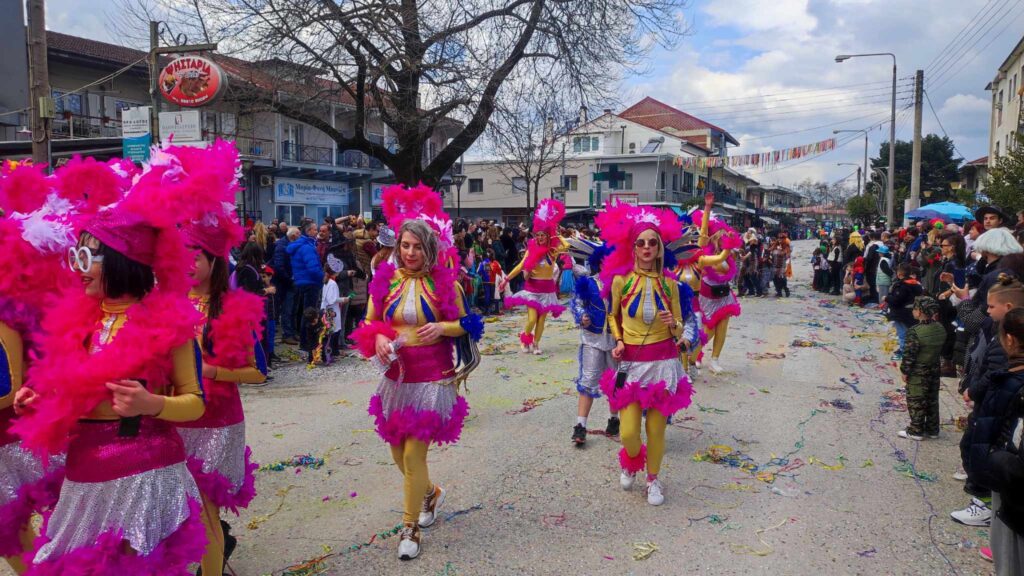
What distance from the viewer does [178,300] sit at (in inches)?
93.5

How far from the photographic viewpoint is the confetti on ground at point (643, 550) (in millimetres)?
3859

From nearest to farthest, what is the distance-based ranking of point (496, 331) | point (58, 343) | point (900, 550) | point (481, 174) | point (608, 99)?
point (58, 343), point (900, 550), point (496, 331), point (608, 99), point (481, 174)

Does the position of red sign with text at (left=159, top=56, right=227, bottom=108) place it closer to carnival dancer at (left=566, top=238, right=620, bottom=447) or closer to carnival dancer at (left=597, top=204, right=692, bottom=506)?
carnival dancer at (left=566, top=238, right=620, bottom=447)

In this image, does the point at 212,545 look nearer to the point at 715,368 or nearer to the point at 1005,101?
the point at 715,368

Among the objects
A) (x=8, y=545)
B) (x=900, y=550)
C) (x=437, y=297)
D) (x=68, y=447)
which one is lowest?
(x=900, y=550)

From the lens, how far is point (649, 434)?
4.69 metres

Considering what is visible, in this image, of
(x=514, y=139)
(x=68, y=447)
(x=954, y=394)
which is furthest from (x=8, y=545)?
(x=514, y=139)

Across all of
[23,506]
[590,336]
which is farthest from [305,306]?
[23,506]

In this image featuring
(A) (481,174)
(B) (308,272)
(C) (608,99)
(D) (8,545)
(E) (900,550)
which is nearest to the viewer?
(D) (8,545)

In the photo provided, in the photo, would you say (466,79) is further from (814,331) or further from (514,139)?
(814,331)

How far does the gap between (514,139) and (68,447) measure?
1361cm

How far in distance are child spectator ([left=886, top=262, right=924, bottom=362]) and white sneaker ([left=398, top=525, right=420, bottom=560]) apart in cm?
732

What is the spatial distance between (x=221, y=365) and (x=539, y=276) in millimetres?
6993

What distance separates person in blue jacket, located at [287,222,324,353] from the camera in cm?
937
